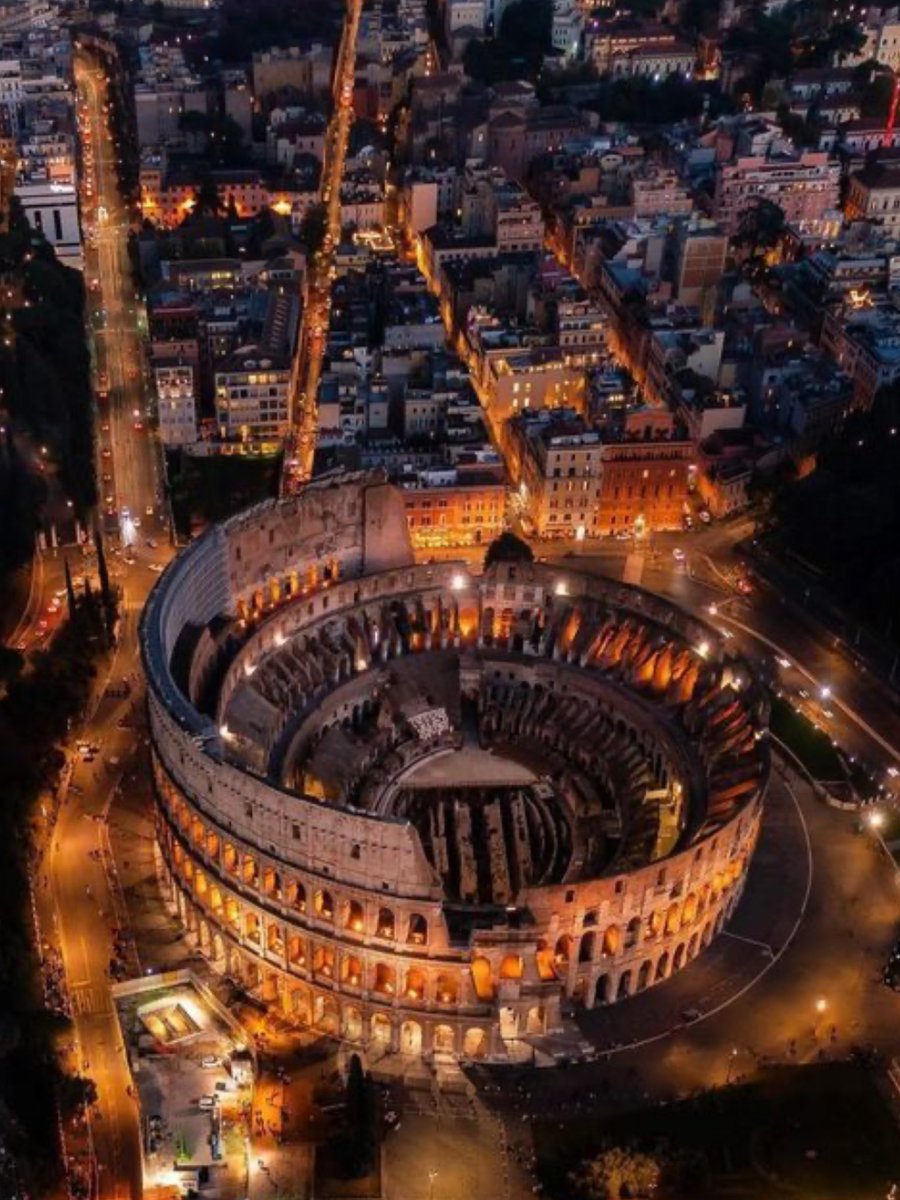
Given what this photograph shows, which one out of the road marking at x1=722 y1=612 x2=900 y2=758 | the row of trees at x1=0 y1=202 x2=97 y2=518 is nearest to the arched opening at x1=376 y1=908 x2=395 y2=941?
the road marking at x1=722 y1=612 x2=900 y2=758

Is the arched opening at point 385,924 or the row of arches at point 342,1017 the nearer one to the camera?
the arched opening at point 385,924

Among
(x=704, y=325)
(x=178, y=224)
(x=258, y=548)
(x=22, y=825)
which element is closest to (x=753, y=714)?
(x=258, y=548)

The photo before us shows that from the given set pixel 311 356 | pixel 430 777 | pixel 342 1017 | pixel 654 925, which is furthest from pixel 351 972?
pixel 311 356

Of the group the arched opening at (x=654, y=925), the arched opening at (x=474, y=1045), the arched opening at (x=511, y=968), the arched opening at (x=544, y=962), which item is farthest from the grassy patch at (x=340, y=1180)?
the arched opening at (x=654, y=925)

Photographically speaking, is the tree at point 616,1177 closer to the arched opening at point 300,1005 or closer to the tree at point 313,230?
the arched opening at point 300,1005

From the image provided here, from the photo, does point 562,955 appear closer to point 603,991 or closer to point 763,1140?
point 603,991

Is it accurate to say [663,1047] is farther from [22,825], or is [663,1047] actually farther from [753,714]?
[22,825]
